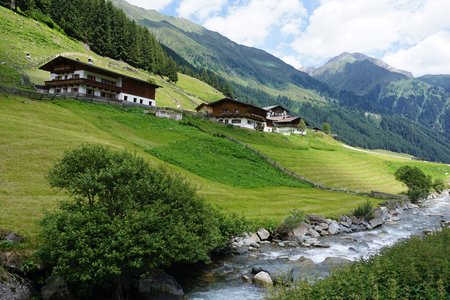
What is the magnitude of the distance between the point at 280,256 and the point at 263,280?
7.20m

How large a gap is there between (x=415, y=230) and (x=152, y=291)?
39656 mm

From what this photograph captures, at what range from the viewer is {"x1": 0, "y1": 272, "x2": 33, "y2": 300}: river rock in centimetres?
1719

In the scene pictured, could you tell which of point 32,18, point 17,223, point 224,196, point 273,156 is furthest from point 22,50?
point 17,223

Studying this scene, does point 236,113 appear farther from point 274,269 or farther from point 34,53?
point 274,269

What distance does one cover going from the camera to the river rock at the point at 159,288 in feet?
69.3

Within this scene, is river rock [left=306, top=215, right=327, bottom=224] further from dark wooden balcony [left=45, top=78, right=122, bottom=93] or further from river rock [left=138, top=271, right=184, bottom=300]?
dark wooden balcony [left=45, top=78, right=122, bottom=93]

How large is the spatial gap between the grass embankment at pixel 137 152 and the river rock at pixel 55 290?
363cm

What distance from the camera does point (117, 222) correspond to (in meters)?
19.6

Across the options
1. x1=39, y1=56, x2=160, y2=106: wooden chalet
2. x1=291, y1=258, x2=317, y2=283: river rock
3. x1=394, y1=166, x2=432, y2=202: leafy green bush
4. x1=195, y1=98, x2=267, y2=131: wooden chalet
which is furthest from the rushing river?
x1=195, y1=98, x2=267, y2=131: wooden chalet

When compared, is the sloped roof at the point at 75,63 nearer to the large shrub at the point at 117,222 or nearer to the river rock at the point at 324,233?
the river rock at the point at 324,233

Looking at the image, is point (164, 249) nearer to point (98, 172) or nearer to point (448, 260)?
point (98, 172)

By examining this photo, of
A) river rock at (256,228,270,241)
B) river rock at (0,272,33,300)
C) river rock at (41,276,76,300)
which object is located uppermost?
river rock at (0,272,33,300)

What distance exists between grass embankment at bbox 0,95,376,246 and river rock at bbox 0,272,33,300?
3.57m

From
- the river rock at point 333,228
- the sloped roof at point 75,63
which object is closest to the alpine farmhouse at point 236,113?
the sloped roof at point 75,63
